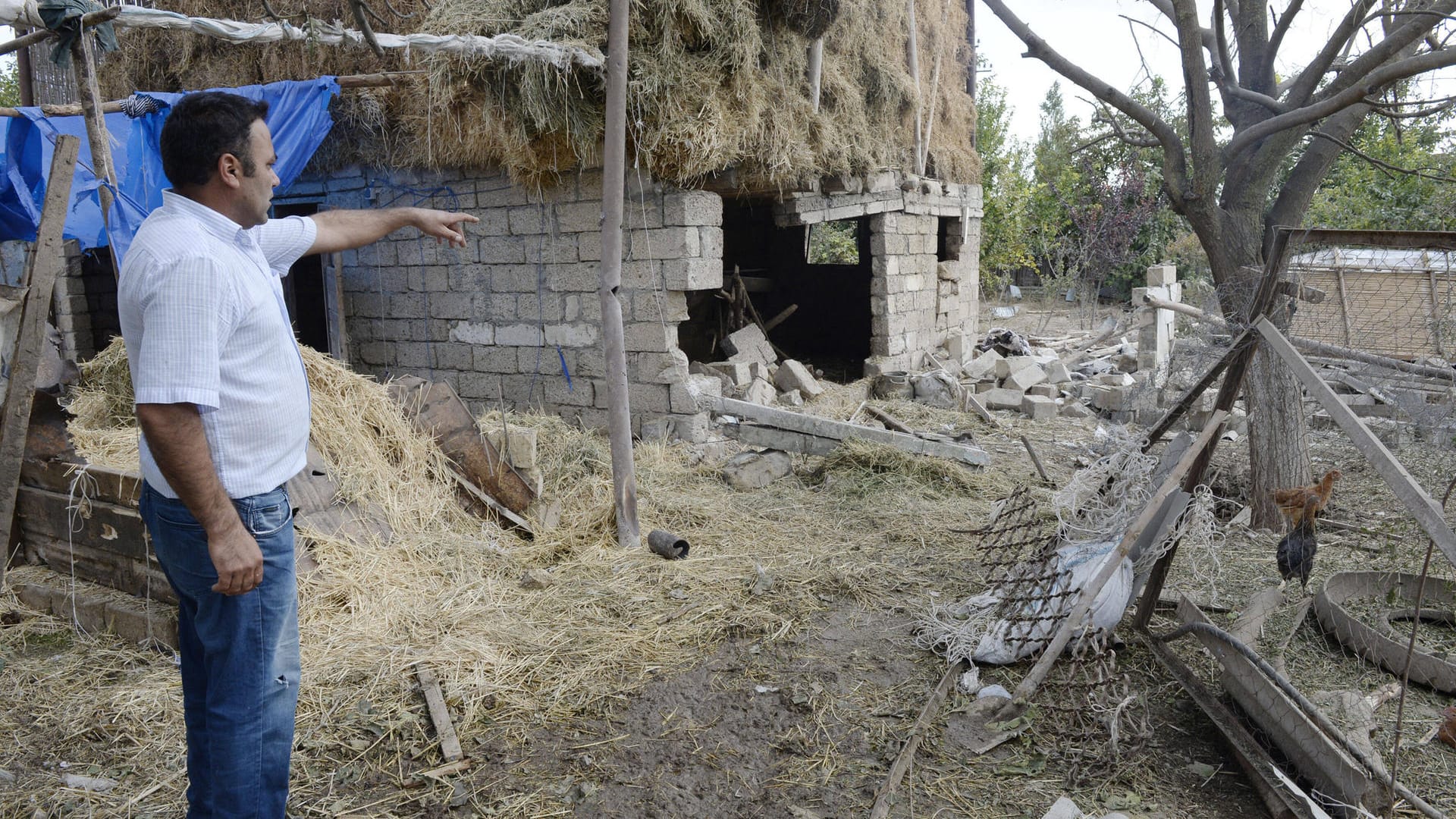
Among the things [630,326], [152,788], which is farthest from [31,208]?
[152,788]

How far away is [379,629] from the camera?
3828 mm

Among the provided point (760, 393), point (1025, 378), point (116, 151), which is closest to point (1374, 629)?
point (760, 393)

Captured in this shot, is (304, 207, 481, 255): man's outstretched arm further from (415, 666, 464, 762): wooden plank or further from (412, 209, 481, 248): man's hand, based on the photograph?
(415, 666, 464, 762): wooden plank

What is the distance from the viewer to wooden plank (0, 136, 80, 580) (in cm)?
313

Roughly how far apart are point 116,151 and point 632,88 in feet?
11.6

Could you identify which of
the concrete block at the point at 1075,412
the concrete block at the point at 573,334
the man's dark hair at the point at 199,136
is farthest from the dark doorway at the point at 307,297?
the man's dark hair at the point at 199,136

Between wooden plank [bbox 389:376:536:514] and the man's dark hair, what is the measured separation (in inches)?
122

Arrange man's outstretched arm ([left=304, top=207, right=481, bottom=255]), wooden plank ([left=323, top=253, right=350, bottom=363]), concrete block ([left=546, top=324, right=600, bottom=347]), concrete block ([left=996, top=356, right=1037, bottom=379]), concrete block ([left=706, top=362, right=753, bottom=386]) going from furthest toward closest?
concrete block ([left=996, top=356, right=1037, bottom=379])
concrete block ([left=706, top=362, right=753, bottom=386])
wooden plank ([left=323, top=253, right=350, bottom=363])
concrete block ([left=546, top=324, right=600, bottom=347])
man's outstretched arm ([left=304, top=207, right=481, bottom=255])

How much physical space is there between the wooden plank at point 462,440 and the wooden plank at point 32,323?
199cm

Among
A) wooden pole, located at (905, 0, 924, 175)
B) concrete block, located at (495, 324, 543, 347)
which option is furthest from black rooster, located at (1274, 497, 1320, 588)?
wooden pole, located at (905, 0, 924, 175)

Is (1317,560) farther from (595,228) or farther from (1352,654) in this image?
(595,228)

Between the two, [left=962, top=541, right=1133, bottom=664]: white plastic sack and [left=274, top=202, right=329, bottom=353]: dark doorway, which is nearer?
[left=962, top=541, right=1133, bottom=664]: white plastic sack

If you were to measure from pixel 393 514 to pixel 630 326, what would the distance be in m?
3.14

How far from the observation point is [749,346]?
9.66 m
